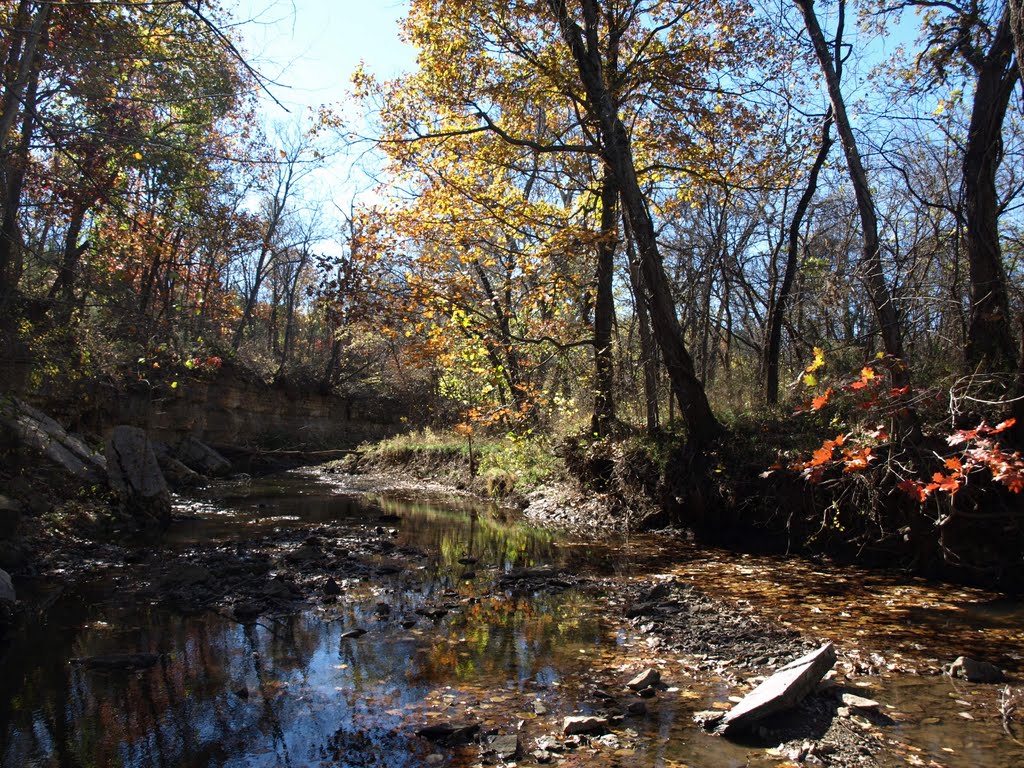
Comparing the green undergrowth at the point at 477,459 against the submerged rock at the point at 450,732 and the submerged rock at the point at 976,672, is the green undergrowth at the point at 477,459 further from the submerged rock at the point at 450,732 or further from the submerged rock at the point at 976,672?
the submerged rock at the point at 450,732

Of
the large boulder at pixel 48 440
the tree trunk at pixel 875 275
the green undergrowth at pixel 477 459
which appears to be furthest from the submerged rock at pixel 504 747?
the green undergrowth at pixel 477 459

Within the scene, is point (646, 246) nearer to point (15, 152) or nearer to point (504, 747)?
point (504, 747)

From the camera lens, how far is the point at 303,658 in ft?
17.1

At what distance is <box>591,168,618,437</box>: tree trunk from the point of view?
1345 centimetres

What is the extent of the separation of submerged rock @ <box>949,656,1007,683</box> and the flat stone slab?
96 centimetres

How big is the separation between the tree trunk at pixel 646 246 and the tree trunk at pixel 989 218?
383cm

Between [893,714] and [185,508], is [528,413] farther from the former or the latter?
[893,714]

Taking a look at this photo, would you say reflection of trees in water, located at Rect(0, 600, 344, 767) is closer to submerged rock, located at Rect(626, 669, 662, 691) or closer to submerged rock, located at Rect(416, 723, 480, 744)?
submerged rock, located at Rect(416, 723, 480, 744)

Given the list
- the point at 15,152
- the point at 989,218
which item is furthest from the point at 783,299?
the point at 15,152

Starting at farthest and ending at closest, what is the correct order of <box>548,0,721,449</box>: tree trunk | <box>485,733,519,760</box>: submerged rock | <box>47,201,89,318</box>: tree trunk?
1. <box>548,0,721,449</box>: tree trunk
2. <box>47,201,89,318</box>: tree trunk
3. <box>485,733,519,760</box>: submerged rock

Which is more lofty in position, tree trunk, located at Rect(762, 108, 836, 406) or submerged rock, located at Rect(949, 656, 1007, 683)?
tree trunk, located at Rect(762, 108, 836, 406)

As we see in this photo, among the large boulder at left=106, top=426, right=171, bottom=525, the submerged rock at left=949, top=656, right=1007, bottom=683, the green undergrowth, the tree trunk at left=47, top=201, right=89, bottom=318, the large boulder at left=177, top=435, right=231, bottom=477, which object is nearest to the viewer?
the submerged rock at left=949, top=656, right=1007, bottom=683

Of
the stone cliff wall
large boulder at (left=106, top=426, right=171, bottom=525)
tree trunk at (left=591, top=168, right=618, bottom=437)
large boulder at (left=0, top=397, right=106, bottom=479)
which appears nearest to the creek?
large boulder at (left=106, top=426, right=171, bottom=525)

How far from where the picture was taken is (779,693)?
3939mm
